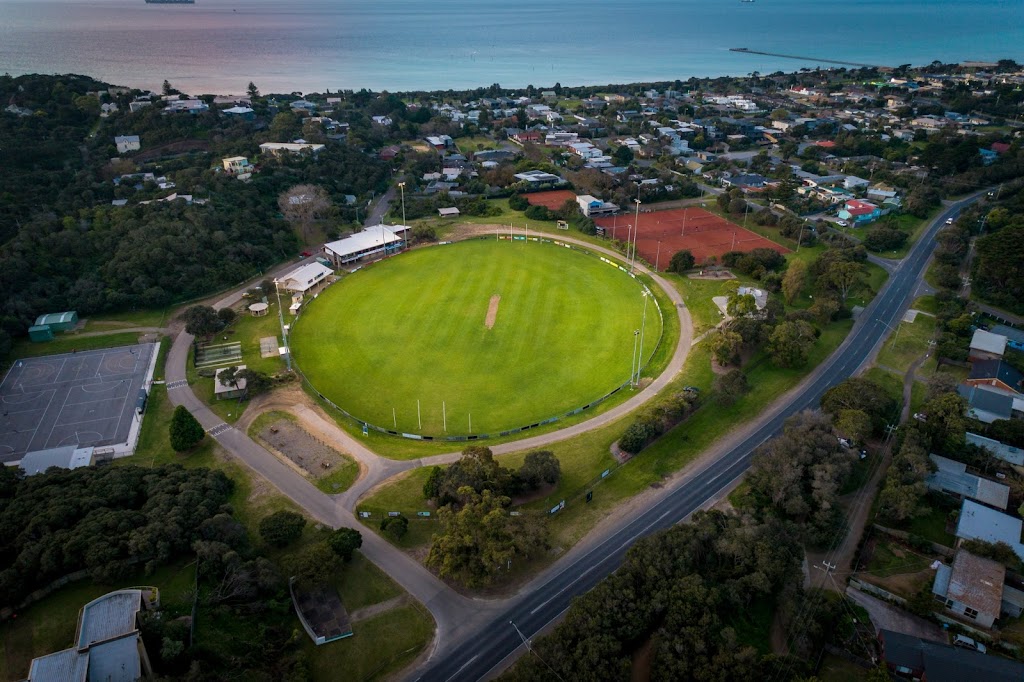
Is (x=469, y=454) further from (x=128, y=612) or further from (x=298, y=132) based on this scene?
(x=298, y=132)

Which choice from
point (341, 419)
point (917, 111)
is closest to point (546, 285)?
point (341, 419)

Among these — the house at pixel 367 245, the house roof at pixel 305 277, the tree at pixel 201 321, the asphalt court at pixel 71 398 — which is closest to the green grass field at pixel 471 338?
the house roof at pixel 305 277

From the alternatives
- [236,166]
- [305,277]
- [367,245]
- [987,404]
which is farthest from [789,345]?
[236,166]

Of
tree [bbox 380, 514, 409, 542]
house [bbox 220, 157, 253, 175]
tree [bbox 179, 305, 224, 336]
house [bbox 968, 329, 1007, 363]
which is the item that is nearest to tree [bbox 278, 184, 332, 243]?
house [bbox 220, 157, 253, 175]

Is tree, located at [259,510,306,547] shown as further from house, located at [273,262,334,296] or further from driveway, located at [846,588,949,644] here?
house, located at [273,262,334,296]

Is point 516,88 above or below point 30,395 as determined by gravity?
above

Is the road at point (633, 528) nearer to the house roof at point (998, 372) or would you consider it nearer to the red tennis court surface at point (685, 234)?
the house roof at point (998, 372)
